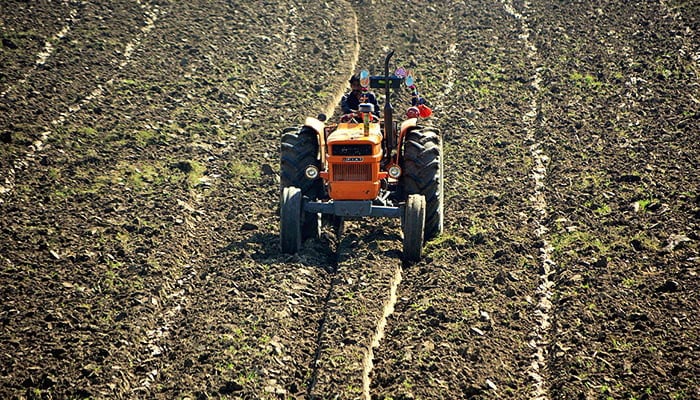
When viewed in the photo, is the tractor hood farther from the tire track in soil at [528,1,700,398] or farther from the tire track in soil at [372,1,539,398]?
the tire track in soil at [528,1,700,398]

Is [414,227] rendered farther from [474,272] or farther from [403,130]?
[403,130]

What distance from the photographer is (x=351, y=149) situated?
436 inches

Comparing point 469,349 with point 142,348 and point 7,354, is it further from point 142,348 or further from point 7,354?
point 7,354

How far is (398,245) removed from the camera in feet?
37.1

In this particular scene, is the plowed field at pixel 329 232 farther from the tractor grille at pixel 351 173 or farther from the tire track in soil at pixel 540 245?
the tractor grille at pixel 351 173

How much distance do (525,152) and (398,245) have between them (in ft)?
13.1

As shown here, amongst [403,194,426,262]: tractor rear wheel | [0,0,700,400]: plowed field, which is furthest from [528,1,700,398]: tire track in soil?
[403,194,426,262]: tractor rear wheel

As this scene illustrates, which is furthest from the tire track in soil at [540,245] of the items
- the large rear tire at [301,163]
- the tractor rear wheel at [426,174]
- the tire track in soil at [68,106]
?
the tire track in soil at [68,106]

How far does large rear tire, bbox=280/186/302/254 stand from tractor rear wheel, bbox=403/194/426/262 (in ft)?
4.17

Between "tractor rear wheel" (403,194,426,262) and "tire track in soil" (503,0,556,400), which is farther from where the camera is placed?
"tractor rear wheel" (403,194,426,262)

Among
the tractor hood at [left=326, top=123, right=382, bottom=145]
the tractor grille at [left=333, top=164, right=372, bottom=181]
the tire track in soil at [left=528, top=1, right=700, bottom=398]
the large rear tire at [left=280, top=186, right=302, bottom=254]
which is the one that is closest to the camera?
the tire track in soil at [left=528, top=1, right=700, bottom=398]

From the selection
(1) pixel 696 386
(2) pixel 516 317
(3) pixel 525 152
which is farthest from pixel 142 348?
(3) pixel 525 152

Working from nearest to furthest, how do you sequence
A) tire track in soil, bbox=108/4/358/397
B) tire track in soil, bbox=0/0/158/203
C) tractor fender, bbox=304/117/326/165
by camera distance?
tire track in soil, bbox=108/4/358/397 → tractor fender, bbox=304/117/326/165 → tire track in soil, bbox=0/0/158/203

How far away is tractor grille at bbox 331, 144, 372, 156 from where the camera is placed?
36.3 feet
